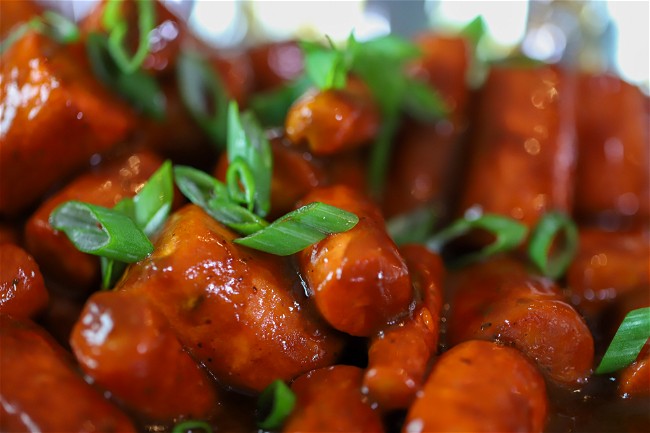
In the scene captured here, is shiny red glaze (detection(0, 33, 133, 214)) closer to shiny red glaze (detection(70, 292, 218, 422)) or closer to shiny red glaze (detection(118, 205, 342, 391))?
shiny red glaze (detection(118, 205, 342, 391))

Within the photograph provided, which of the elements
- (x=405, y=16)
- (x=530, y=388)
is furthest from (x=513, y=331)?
(x=405, y=16)

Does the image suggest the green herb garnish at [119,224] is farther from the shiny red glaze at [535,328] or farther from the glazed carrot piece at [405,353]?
the shiny red glaze at [535,328]

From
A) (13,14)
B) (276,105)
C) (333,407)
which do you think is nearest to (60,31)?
(13,14)

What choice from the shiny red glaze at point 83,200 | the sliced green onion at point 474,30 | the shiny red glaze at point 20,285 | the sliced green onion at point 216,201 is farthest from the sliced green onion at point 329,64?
the shiny red glaze at point 20,285

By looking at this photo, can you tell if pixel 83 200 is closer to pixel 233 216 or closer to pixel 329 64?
pixel 233 216

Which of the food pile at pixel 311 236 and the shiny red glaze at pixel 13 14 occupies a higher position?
the shiny red glaze at pixel 13 14

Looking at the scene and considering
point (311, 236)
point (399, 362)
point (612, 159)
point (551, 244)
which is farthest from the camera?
point (612, 159)

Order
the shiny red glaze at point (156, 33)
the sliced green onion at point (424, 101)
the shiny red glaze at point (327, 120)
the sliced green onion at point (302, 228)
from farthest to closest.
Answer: the sliced green onion at point (424, 101) < the shiny red glaze at point (156, 33) < the shiny red glaze at point (327, 120) < the sliced green onion at point (302, 228)
